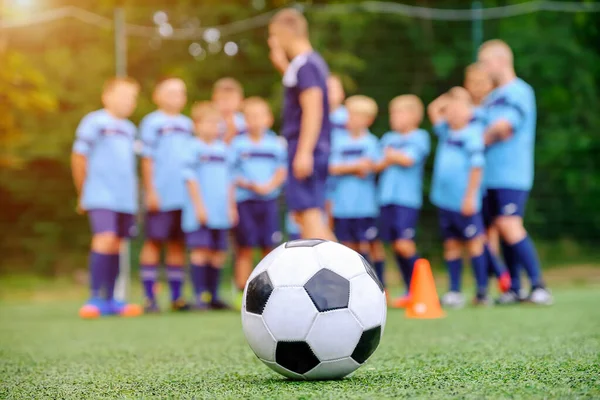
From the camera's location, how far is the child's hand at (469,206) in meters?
6.28

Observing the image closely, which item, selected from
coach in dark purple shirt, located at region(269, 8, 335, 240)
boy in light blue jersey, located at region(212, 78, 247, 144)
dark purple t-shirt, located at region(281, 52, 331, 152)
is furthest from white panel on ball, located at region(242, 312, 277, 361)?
boy in light blue jersey, located at region(212, 78, 247, 144)

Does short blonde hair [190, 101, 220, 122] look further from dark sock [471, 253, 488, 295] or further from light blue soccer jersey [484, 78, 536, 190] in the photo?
dark sock [471, 253, 488, 295]

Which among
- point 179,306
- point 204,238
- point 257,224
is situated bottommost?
point 179,306

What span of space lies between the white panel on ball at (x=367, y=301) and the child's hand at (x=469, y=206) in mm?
3571

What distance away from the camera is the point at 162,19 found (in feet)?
39.6

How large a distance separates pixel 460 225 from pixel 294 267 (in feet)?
12.9

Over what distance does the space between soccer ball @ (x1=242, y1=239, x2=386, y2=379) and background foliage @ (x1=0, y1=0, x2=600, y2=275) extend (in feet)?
24.0

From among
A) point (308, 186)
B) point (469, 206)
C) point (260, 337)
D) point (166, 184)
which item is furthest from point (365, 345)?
point (166, 184)

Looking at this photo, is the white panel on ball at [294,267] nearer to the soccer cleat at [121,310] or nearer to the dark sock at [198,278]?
the soccer cleat at [121,310]

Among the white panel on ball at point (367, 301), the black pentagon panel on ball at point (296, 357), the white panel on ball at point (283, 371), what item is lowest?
the white panel on ball at point (283, 371)

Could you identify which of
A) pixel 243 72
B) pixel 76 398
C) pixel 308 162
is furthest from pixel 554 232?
pixel 76 398

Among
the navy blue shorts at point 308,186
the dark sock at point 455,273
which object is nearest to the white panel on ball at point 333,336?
the navy blue shorts at point 308,186

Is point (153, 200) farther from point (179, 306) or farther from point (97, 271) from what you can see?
point (179, 306)

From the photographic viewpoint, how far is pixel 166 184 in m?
7.18
